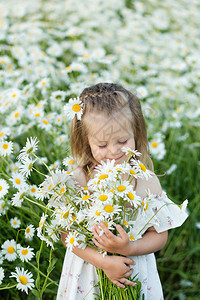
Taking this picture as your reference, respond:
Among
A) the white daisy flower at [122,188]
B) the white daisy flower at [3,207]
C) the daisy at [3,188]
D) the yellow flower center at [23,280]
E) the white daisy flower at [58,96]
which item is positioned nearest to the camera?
the white daisy flower at [122,188]

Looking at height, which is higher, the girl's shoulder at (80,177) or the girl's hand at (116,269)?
the girl's shoulder at (80,177)

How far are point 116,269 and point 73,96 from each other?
109cm

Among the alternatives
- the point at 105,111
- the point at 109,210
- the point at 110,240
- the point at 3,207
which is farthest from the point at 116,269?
the point at 3,207

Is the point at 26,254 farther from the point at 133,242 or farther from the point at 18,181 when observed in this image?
the point at 133,242

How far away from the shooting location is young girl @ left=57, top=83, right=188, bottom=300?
3.65 ft

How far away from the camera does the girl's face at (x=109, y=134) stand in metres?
1.15

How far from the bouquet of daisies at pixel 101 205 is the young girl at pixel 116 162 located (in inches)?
1.4

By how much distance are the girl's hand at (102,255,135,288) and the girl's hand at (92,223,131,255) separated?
0.04m

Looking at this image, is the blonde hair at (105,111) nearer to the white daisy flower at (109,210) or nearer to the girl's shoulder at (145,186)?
the girl's shoulder at (145,186)

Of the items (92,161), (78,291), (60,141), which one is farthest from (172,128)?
(78,291)

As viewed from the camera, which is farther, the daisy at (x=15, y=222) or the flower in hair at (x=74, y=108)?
the daisy at (x=15, y=222)

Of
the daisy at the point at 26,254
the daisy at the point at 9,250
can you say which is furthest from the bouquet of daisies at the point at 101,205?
the daisy at the point at 9,250

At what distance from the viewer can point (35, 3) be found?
155 inches

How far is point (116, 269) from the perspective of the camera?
1.10m
